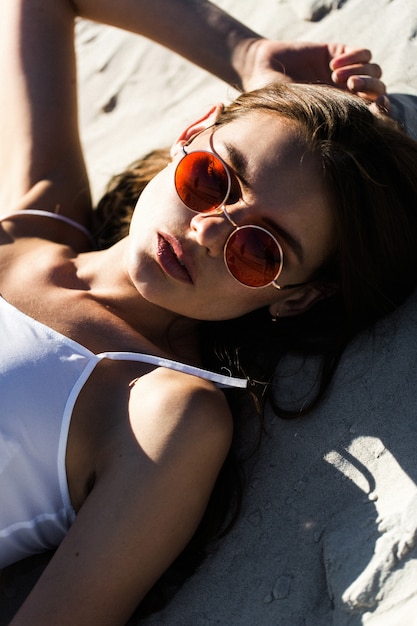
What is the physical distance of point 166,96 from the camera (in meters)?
3.68

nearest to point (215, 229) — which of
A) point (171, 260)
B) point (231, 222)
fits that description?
point (231, 222)

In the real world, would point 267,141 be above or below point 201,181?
above

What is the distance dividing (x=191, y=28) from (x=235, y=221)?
3.82 ft

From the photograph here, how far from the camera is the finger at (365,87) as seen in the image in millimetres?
2477

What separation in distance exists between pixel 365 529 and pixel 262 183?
3.00 feet

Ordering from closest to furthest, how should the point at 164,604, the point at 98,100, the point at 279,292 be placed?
the point at 164,604 < the point at 279,292 < the point at 98,100

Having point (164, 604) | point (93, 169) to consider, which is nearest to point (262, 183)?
point (164, 604)

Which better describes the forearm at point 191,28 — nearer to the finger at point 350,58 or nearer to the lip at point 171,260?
the finger at point 350,58

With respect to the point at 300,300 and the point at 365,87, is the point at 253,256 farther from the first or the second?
the point at 365,87

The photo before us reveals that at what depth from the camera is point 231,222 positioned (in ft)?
6.57

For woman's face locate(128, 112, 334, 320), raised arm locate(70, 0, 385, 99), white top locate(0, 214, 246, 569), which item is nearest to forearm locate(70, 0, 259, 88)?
raised arm locate(70, 0, 385, 99)

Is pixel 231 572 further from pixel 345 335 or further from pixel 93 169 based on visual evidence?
pixel 93 169

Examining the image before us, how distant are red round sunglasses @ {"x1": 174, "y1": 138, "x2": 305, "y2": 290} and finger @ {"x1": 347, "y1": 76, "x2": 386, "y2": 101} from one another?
2.34ft

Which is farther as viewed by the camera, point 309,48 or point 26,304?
point 309,48
